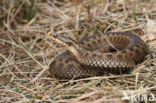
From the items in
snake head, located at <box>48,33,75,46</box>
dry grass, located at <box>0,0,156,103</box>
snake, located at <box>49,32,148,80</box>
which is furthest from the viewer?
snake head, located at <box>48,33,75,46</box>

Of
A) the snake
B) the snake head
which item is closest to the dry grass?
the snake

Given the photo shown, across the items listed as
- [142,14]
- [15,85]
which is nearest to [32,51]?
[15,85]

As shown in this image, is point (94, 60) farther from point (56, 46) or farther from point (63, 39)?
point (56, 46)

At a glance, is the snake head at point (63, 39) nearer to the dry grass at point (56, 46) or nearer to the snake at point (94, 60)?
the snake at point (94, 60)

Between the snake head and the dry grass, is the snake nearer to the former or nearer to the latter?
the snake head

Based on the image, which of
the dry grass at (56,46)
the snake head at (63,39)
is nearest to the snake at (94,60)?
the snake head at (63,39)

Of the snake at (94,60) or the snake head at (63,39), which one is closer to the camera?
the snake at (94,60)

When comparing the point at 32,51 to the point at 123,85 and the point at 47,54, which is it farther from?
the point at 123,85

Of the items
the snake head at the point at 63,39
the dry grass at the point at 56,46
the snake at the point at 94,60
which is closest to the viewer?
the dry grass at the point at 56,46
